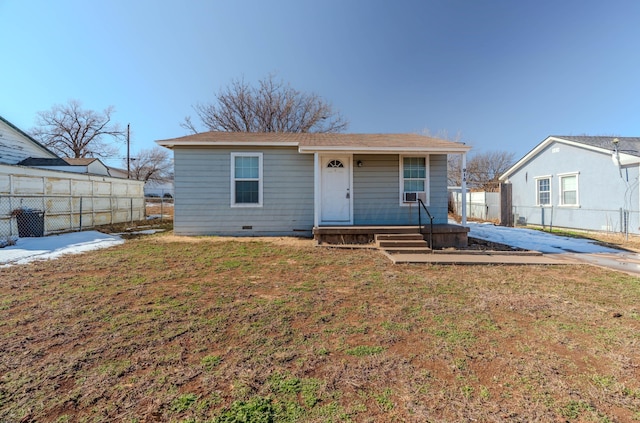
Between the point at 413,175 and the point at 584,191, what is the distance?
8565 mm

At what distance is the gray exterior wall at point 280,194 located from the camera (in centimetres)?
848

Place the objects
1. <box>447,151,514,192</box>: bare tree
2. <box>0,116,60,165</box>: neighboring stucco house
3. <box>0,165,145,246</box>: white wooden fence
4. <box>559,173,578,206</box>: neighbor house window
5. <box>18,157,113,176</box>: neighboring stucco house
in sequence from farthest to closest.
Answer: <box>447,151,514,192</box>: bare tree → <box>18,157,113,176</box>: neighboring stucco house → <box>0,116,60,165</box>: neighboring stucco house → <box>559,173,578,206</box>: neighbor house window → <box>0,165,145,246</box>: white wooden fence

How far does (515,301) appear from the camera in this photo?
3533mm

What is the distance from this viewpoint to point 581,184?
1153 cm

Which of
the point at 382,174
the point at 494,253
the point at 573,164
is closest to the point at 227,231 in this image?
the point at 382,174

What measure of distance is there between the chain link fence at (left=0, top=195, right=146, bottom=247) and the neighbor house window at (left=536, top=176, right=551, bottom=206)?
1971 cm

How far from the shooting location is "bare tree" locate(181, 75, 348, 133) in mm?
21312

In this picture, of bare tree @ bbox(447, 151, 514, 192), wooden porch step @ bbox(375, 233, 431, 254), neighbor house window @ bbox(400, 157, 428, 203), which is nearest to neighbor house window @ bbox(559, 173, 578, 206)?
neighbor house window @ bbox(400, 157, 428, 203)

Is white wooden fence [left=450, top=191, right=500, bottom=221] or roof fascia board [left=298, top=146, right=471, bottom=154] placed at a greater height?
roof fascia board [left=298, top=146, right=471, bottom=154]

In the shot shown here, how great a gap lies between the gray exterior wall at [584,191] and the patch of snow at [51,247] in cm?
1608

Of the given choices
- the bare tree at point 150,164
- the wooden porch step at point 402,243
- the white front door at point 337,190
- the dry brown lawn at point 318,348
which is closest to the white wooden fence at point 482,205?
the wooden porch step at point 402,243

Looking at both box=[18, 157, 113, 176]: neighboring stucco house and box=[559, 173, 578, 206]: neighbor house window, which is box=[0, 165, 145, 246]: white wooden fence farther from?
box=[559, 173, 578, 206]: neighbor house window

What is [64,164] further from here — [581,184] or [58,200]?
[581,184]

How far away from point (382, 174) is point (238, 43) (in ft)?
41.1
